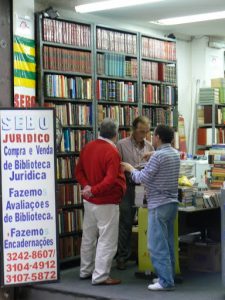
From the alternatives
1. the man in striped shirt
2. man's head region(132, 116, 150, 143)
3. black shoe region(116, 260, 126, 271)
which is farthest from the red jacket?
black shoe region(116, 260, 126, 271)

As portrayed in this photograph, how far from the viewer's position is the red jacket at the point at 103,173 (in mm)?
5578

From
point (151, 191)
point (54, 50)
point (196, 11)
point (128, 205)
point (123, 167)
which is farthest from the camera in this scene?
point (196, 11)

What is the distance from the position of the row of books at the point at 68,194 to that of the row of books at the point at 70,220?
109 mm

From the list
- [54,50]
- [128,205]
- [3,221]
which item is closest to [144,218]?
[128,205]

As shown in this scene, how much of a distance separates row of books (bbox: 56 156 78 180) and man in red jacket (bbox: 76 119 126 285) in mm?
1193

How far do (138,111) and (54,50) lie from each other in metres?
1.69

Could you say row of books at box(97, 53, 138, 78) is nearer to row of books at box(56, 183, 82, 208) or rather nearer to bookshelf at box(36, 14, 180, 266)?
bookshelf at box(36, 14, 180, 266)

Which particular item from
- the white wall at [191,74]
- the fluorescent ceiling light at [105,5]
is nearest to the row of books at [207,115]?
the white wall at [191,74]

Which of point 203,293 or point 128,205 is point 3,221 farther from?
point 203,293

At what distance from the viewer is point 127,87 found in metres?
7.96

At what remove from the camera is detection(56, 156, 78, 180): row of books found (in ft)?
23.1

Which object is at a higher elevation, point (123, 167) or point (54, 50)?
point (54, 50)

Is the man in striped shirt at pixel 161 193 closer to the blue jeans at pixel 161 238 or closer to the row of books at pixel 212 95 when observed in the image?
the blue jeans at pixel 161 238

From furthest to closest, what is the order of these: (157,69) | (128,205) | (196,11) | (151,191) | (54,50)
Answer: (157,69) < (196,11) < (54,50) < (128,205) < (151,191)
